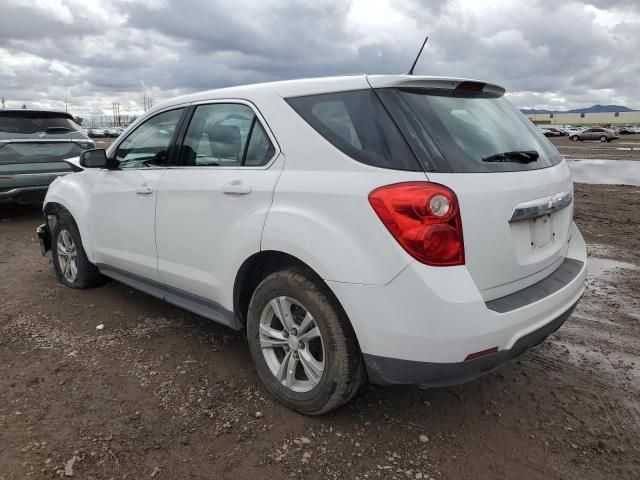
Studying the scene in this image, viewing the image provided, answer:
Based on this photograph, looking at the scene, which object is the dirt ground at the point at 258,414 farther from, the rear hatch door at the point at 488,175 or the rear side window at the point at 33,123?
the rear side window at the point at 33,123

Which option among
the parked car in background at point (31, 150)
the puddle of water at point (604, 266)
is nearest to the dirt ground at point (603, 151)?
the puddle of water at point (604, 266)

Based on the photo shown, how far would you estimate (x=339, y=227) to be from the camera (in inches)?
93.2

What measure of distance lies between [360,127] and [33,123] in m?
7.45

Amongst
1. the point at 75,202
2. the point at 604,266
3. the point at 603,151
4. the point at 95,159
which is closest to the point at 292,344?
the point at 95,159

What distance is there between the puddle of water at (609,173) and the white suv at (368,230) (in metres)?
12.5

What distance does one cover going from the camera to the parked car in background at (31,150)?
7688 millimetres

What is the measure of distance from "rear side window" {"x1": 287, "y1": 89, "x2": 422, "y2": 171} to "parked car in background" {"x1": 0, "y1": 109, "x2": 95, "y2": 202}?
19.9 feet

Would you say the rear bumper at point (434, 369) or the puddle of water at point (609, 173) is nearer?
the rear bumper at point (434, 369)

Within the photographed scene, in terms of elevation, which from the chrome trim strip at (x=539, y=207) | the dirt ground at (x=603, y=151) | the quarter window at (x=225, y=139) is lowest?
the dirt ground at (x=603, y=151)

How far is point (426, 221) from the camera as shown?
2203 millimetres

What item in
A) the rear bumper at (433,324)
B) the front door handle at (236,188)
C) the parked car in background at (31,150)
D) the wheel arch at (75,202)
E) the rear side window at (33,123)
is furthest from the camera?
the rear side window at (33,123)

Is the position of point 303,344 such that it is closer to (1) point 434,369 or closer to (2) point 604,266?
(1) point 434,369

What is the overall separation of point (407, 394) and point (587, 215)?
6.97m

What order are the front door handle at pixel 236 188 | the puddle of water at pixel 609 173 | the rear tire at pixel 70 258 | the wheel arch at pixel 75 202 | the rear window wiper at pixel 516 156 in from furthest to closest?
the puddle of water at pixel 609 173, the rear tire at pixel 70 258, the wheel arch at pixel 75 202, the front door handle at pixel 236 188, the rear window wiper at pixel 516 156
